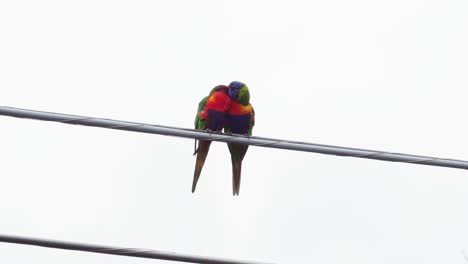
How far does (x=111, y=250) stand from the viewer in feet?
16.6

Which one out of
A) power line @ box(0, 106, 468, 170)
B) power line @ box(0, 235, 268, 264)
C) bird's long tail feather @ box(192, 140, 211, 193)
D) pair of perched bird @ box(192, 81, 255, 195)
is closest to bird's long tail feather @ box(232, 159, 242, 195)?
pair of perched bird @ box(192, 81, 255, 195)

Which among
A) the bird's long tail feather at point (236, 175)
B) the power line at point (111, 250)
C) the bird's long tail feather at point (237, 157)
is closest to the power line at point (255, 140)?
the power line at point (111, 250)

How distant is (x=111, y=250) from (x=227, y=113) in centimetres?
410

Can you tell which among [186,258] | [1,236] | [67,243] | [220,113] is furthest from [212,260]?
[220,113]

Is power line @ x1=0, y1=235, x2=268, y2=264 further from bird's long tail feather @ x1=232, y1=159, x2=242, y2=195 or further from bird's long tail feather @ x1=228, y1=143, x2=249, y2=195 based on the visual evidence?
bird's long tail feather @ x1=228, y1=143, x2=249, y2=195

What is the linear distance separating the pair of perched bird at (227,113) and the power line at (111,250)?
368cm

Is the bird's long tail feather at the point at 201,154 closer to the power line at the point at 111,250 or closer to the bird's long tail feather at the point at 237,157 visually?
the bird's long tail feather at the point at 237,157

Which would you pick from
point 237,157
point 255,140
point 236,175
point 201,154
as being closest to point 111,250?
point 255,140

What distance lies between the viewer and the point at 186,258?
5203 millimetres

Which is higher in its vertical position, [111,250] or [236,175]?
[236,175]

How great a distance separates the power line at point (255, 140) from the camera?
17.6ft

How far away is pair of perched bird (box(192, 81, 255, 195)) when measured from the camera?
9000mm

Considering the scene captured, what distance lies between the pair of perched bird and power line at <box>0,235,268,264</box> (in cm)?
368

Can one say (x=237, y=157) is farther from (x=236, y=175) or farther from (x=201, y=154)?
→ (x=201, y=154)
